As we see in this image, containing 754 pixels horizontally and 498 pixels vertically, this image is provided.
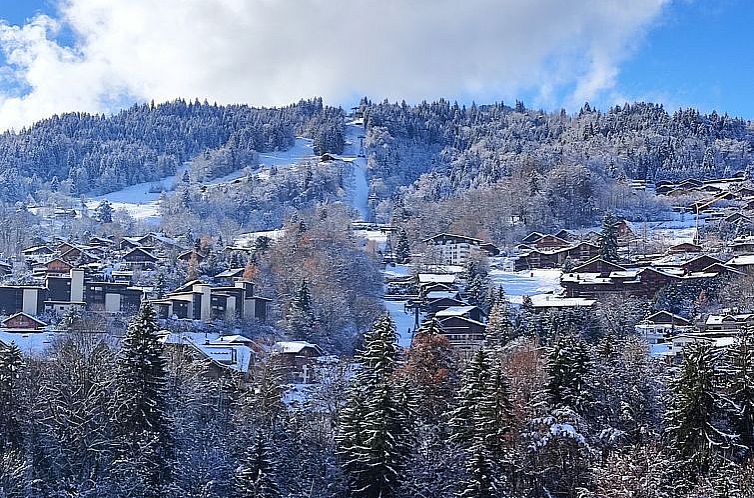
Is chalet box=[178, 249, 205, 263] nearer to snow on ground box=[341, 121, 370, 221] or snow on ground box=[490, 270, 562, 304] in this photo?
snow on ground box=[490, 270, 562, 304]

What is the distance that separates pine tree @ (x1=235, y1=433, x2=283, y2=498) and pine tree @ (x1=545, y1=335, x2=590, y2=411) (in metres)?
8.26

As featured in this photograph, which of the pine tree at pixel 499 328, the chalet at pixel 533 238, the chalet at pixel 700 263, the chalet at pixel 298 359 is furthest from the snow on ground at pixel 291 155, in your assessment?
the chalet at pixel 298 359

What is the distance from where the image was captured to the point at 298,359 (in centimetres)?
3853

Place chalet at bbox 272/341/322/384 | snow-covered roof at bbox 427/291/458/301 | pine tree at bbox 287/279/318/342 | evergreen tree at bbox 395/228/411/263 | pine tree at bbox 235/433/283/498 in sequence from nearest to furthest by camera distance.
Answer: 1. pine tree at bbox 235/433/283/498
2. chalet at bbox 272/341/322/384
3. pine tree at bbox 287/279/318/342
4. snow-covered roof at bbox 427/291/458/301
5. evergreen tree at bbox 395/228/411/263

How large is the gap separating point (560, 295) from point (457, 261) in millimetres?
15350

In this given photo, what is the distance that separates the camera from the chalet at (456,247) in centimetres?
6369

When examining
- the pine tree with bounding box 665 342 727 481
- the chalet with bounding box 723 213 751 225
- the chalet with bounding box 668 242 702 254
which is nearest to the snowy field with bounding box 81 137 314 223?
the chalet with bounding box 668 242 702 254

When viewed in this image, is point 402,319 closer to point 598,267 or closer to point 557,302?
point 557,302

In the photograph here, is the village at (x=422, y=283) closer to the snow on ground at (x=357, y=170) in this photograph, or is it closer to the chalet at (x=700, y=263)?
the chalet at (x=700, y=263)

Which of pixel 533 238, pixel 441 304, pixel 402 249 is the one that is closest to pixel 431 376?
pixel 441 304

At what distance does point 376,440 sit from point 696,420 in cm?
844

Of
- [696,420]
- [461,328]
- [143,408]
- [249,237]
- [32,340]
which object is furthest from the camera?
[249,237]

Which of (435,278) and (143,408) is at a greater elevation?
(435,278)

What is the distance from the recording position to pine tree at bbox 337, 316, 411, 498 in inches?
936
